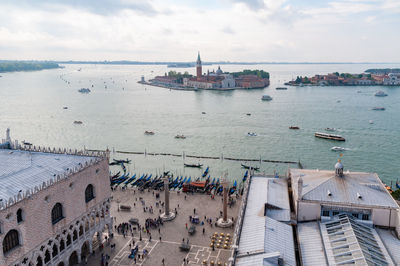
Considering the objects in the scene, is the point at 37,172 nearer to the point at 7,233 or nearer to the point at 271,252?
the point at 7,233

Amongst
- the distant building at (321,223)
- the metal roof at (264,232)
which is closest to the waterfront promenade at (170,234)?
the metal roof at (264,232)

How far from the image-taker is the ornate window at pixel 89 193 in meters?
28.8

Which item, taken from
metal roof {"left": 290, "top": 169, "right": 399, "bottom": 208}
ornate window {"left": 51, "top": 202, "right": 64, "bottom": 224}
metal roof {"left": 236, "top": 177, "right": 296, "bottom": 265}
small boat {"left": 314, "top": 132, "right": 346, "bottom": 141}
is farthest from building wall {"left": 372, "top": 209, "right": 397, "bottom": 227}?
small boat {"left": 314, "top": 132, "right": 346, "bottom": 141}

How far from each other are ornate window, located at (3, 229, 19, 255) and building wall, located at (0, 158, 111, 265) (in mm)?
234

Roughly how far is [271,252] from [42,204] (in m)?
15.2

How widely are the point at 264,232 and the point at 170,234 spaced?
10.9 meters

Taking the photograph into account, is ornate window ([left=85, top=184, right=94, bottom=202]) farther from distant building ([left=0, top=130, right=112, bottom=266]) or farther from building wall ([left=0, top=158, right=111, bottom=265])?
building wall ([left=0, top=158, right=111, bottom=265])

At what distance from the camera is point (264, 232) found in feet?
79.2

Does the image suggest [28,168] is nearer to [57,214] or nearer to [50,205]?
[50,205]

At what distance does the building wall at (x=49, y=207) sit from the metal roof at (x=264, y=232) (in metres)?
12.5

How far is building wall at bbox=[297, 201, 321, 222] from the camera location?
27.5 metres

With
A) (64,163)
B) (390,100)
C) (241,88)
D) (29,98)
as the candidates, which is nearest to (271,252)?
(64,163)

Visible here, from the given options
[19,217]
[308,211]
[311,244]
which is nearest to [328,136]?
[308,211]

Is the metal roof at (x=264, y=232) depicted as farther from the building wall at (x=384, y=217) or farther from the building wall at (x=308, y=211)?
the building wall at (x=384, y=217)
